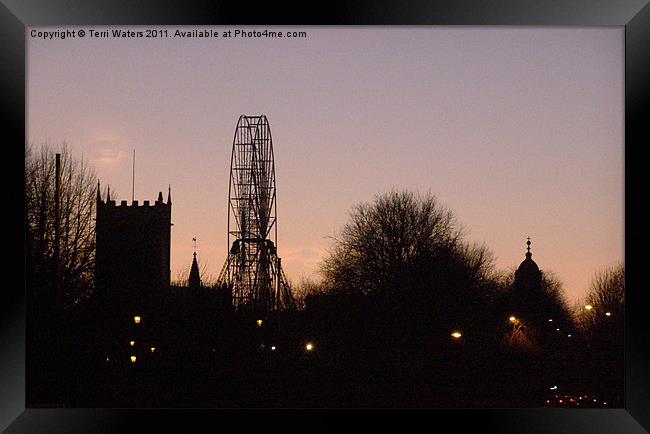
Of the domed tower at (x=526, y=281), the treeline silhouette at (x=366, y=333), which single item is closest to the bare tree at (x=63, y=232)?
the treeline silhouette at (x=366, y=333)

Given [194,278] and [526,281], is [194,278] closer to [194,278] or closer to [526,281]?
[194,278]

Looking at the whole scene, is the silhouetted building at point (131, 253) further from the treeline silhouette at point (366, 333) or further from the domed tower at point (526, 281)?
the domed tower at point (526, 281)

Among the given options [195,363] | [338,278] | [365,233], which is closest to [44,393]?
[195,363]

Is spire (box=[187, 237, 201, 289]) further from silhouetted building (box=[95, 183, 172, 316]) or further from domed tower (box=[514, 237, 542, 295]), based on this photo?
domed tower (box=[514, 237, 542, 295])

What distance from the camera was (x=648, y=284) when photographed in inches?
168

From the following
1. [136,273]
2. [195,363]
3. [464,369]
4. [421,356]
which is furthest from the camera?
[421,356]

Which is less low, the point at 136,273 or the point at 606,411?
the point at 136,273

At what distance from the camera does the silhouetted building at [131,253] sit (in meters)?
10.7

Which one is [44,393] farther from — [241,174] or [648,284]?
[241,174]

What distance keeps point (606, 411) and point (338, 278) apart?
11.3 m

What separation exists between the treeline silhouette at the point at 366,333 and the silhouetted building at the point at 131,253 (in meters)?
0.28

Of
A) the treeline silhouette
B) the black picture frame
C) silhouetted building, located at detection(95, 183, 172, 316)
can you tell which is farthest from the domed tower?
the black picture frame

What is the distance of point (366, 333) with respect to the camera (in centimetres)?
1700
